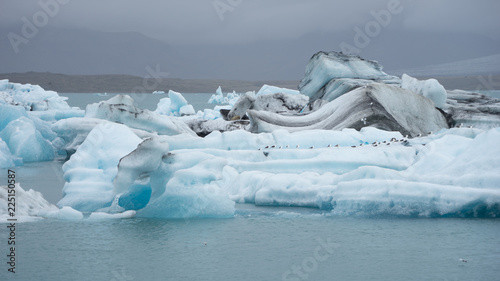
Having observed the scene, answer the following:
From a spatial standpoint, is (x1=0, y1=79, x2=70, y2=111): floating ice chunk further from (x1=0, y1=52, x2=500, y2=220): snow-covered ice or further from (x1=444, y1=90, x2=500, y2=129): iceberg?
(x1=444, y1=90, x2=500, y2=129): iceberg

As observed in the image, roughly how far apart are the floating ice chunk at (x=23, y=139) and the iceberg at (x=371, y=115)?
5.28 meters

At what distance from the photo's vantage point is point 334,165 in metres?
9.76

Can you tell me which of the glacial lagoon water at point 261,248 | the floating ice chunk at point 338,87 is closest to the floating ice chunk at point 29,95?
the floating ice chunk at point 338,87

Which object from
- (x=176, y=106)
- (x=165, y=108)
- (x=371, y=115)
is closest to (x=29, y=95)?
(x=165, y=108)

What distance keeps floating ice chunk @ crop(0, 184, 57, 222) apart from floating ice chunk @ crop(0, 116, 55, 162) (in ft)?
21.7

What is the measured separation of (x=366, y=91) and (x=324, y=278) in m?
8.80

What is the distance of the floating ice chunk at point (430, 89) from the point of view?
51.7ft

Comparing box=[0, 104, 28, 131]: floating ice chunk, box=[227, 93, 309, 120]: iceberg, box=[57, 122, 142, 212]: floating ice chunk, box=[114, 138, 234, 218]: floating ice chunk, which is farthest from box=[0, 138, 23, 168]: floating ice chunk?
box=[114, 138, 234, 218]: floating ice chunk

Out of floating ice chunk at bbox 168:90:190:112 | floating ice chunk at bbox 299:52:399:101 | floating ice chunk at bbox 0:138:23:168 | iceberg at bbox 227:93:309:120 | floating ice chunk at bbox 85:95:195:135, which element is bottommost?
floating ice chunk at bbox 0:138:23:168

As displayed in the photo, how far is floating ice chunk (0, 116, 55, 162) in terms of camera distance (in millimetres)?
15094

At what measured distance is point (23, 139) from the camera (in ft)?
50.0

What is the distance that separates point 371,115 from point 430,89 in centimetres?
282

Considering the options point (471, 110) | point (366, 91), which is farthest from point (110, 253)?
point (471, 110)

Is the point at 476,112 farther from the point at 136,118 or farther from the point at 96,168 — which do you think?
the point at 96,168
